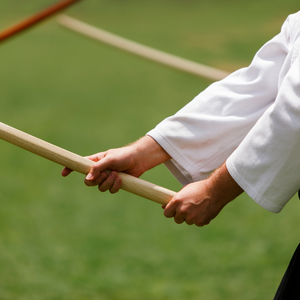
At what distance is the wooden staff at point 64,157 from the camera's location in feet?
2.59

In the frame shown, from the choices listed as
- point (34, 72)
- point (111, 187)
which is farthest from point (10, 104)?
point (111, 187)

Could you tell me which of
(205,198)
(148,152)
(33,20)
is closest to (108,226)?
(33,20)

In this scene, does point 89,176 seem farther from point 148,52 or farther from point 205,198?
point 148,52

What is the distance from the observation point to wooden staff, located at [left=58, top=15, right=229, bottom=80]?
1563mm

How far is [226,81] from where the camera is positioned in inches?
34.1

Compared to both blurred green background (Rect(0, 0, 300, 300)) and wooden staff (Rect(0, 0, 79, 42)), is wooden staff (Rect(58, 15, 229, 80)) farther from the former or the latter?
wooden staff (Rect(0, 0, 79, 42))

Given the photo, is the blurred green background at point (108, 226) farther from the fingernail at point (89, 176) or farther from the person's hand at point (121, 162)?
the fingernail at point (89, 176)

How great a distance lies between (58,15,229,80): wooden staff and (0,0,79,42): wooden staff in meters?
0.26

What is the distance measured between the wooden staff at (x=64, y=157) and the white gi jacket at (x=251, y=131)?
0.10 meters

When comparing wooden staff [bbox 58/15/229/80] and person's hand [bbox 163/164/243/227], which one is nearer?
person's hand [bbox 163/164/243/227]

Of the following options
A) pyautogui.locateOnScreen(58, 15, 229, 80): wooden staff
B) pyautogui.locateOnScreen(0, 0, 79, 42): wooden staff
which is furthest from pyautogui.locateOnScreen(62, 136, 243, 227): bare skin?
pyautogui.locateOnScreen(0, 0, 79, 42): wooden staff

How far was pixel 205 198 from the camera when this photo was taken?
0.76 metres

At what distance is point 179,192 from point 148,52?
1.05 m

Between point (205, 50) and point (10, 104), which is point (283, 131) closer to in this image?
point (10, 104)
